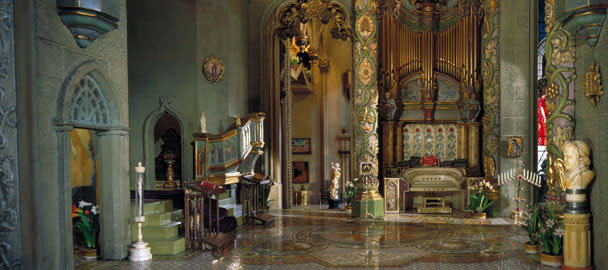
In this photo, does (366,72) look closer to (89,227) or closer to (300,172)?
(89,227)

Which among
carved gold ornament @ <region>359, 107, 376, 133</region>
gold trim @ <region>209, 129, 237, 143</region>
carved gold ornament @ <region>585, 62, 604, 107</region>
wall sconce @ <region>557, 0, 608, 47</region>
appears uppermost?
wall sconce @ <region>557, 0, 608, 47</region>

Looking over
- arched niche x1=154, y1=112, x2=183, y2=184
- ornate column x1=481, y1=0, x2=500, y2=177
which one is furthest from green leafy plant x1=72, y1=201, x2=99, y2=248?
ornate column x1=481, y1=0, x2=500, y2=177

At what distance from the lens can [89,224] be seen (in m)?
7.70

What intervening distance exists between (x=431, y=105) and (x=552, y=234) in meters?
7.76

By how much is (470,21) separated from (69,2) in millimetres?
10816

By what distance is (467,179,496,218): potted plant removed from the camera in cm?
1209

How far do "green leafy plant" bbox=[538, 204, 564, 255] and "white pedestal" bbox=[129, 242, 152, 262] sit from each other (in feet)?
19.2

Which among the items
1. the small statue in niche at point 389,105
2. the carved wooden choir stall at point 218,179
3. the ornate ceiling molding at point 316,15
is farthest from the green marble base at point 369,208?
the ornate ceiling molding at point 316,15

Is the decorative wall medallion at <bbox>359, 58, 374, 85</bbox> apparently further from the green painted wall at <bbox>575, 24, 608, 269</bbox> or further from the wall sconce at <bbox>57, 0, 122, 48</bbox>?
the wall sconce at <bbox>57, 0, 122, 48</bbox>

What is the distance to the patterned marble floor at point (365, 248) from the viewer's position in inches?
285

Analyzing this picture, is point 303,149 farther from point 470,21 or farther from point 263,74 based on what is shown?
point 470,21

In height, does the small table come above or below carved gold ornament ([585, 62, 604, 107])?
below

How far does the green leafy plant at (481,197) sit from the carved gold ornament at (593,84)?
617cm

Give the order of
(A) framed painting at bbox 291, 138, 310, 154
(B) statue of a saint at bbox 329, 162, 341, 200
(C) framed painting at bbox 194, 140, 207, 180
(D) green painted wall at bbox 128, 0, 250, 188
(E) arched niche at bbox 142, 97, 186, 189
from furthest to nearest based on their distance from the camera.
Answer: (A) framed painting at bbox 291, 138, 310, 154 → (B) statue of a saint at bbox 329, 162, 341, 200 → (E) arched niche at bbox 142, 97, 186, 189 → (D) green painted wall at bbox 128, 0, 250, 188 → (C) framed painting at bbox 194, 140, 207, 180
